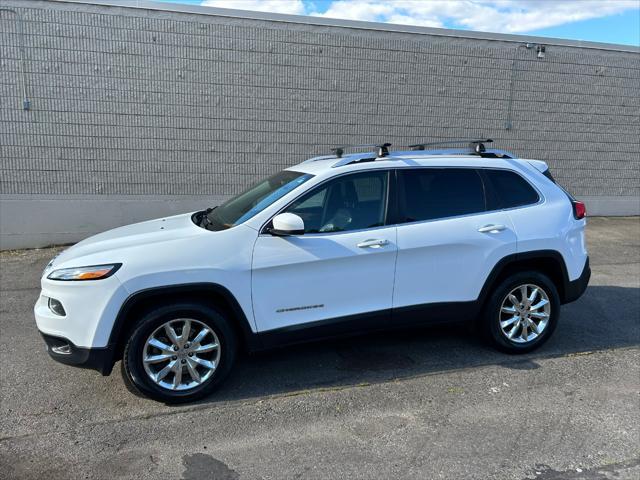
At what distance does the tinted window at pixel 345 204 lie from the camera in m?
4.18

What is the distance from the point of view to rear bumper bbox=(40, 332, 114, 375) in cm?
368

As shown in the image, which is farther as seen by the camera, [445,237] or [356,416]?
[445,237]

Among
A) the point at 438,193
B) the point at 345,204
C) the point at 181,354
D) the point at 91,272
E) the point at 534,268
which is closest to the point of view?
the point at 91,272

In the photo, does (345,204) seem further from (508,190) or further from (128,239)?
(128,239)

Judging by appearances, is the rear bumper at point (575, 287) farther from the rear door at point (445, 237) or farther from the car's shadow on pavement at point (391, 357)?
the rear door at point (445, 237)

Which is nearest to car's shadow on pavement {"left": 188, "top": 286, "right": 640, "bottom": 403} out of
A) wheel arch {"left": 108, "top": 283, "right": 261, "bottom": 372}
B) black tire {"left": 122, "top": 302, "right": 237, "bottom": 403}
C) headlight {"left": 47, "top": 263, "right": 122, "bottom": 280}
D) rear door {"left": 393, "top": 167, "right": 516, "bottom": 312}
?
black tire {"left": 122, "top": 302, "right": 237, "bottom": 403}

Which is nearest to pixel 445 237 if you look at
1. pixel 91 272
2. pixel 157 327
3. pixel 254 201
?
pixel 254 201

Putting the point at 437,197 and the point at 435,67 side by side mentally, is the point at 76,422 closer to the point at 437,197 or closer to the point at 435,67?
the point at 437,197

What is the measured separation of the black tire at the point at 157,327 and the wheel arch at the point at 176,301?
7 cm

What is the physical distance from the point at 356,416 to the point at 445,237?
163cm

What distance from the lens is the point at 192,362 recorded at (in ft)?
12.7

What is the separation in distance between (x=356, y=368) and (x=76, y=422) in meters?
2.15

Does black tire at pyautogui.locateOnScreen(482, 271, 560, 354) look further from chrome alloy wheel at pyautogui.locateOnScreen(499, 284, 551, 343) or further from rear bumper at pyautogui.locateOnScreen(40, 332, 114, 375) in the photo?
rear bumper at pyautogui.locateOnScreen(40, 332, 114, 375)

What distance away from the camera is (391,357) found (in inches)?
186
